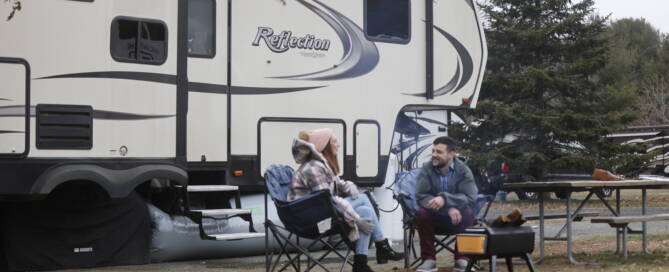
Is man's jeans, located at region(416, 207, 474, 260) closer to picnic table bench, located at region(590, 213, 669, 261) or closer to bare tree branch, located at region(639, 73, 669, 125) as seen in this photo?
picnic table bench, located at region(590, 213, 669, 261)

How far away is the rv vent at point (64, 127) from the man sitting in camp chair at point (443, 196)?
2.85m

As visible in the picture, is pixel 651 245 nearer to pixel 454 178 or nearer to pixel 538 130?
pixel 454 178

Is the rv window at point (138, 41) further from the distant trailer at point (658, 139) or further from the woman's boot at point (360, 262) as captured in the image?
the distant trailer at point (658, 139)

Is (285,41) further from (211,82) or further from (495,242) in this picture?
(495,242)

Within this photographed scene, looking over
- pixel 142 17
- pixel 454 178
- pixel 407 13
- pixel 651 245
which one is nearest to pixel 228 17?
pixel 142 17

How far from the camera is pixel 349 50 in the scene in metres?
10.5

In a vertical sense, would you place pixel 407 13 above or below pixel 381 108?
above

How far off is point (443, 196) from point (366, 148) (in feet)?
9.97

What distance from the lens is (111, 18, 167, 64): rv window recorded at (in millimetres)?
8562

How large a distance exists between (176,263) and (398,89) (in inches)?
126

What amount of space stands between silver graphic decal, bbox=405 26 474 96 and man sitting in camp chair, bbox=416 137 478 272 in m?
3.49

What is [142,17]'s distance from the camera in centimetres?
874

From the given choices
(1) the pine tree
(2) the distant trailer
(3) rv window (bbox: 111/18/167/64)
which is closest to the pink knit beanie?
(3) rv window (bbox: 111/18/167/64)

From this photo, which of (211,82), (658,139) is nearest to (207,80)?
(211,82)
